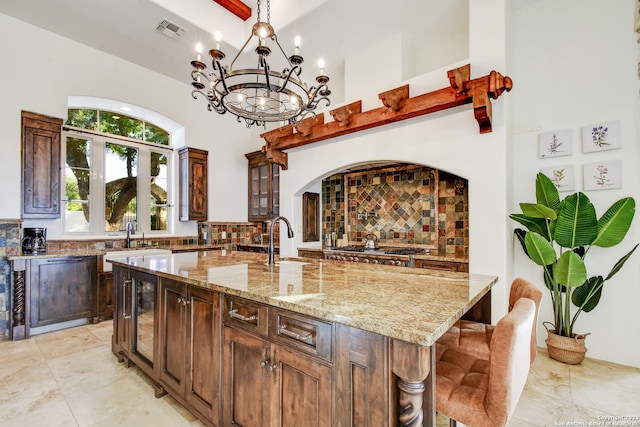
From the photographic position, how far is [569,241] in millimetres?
2613

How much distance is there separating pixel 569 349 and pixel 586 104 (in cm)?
231

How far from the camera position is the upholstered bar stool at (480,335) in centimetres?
150

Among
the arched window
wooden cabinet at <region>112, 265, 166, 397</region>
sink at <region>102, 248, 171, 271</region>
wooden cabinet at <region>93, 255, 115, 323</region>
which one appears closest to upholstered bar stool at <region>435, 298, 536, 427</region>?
wooden cabinet at <region>112, 265, 166, 397</region>

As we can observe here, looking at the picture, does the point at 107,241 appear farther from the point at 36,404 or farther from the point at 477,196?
the point at 477,196

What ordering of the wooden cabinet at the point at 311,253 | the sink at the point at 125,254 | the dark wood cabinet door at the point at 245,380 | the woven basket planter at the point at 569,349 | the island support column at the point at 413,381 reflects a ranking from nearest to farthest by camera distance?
the island support column at the point at 413,381, the dark wood cabinet door at the point at 245,380, the woven basket planter at the point at 569,349, the sink at the point at 125,254, the wooden cabinet at the point at 311,253

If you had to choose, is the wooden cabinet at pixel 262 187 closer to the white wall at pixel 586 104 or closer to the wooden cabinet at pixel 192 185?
the wooden cabinet at pixel 192 185

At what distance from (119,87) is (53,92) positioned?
79 centimetres

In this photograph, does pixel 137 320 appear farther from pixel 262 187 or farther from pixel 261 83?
pixel 262 187

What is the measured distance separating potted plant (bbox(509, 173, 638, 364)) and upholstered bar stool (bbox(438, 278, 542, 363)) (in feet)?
3.83

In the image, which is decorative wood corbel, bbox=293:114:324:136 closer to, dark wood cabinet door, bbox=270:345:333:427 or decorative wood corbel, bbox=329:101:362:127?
decorative wood corbel, bbox=329:101:362:127

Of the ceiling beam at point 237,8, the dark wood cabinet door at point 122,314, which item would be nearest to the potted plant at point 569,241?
the dark wood cabinet door at point 122,314

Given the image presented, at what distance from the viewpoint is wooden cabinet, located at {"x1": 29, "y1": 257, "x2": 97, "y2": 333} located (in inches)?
136

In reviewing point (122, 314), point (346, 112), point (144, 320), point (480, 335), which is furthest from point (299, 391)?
point (346, 112)

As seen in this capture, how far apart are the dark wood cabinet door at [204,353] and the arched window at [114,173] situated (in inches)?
139
